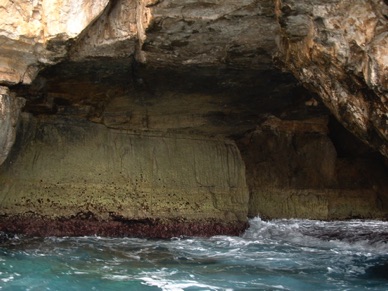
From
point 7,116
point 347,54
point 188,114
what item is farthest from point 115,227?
point 347,54

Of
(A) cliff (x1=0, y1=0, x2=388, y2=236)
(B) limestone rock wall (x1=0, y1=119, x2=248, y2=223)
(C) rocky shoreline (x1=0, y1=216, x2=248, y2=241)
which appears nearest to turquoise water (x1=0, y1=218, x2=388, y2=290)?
(C) rocky shoreline (x1=0, y1=216, x2=248, y2=241)

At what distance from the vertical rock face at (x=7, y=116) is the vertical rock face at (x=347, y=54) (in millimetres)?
3510

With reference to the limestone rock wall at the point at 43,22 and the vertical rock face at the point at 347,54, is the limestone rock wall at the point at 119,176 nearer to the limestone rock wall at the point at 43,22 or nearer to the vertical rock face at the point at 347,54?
the limestone rock wall at the point at 43,22

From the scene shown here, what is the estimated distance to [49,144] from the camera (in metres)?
8.82

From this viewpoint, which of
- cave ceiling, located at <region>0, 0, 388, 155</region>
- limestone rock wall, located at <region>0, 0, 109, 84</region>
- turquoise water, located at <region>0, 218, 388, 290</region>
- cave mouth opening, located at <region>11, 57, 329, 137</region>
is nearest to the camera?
cave ceiling, located at <region>0, 0, 388, 155</region>

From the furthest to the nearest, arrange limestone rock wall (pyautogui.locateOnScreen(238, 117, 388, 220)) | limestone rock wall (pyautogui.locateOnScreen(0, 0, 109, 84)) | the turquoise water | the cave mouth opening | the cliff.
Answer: limestone rock wall (pyautogui.locateOnScreen(238, 117, 388, 220))
the cave mouth opening
limestone rock wall (pyautogui.locateOnScreen(0, 0, 109, 84))
the cliff
the turquoise water

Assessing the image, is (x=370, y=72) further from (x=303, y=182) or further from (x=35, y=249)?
(x=303, y=182)

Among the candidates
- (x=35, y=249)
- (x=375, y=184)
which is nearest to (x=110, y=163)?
(x=35, y=249)

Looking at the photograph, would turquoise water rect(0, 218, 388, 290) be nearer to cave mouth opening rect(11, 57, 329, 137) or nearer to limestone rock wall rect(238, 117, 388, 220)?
limestone rock wall rect(238, 117, 388, 220)

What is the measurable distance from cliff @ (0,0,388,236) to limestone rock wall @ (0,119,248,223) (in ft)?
0.06

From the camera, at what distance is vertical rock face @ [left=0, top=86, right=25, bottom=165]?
7.18 m

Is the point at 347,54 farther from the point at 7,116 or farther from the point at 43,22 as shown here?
the point at 7,116

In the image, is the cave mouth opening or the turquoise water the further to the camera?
the cave mouth opening

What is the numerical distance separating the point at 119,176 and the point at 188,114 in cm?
148
